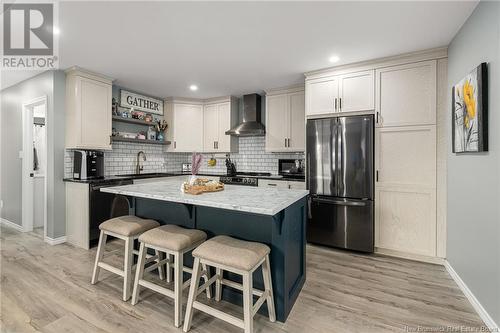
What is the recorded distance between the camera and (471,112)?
1966mm

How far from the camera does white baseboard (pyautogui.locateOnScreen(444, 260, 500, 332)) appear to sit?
1673 millimetres

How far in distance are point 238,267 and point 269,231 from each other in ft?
1.45

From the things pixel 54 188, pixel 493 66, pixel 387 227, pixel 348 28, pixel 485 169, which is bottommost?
pixel 387 227

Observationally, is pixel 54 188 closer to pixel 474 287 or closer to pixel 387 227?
pixel 387 227

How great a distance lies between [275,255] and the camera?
70.2 inches

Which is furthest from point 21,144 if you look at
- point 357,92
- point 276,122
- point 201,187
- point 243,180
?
point 357,92

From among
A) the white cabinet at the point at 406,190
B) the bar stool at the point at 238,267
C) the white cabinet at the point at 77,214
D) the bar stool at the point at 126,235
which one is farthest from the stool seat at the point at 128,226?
the white cabinet at the point at 406,190

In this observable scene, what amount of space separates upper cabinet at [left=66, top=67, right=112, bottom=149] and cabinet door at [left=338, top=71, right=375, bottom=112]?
3516 millimetres

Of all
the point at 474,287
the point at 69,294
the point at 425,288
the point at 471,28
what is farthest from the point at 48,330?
the point at 471,28

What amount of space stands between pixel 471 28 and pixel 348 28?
1002 mm

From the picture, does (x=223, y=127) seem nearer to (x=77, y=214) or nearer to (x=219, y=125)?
(x=219, y=125)

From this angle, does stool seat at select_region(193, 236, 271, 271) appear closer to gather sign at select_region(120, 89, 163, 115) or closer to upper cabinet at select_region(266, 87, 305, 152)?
upper cabinet at select_region(266, 87, 305, 152)

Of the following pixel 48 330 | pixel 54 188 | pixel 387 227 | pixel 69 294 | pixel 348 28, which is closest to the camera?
pixel 48 330

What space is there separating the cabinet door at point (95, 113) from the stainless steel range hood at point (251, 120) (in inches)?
80.1
